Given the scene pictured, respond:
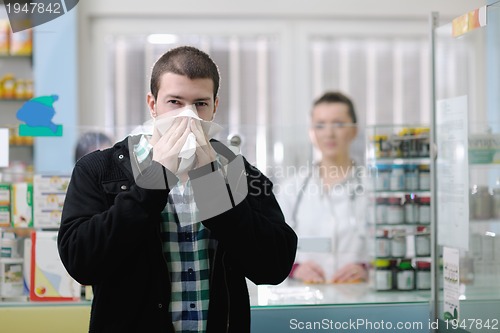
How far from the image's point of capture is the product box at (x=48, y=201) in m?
2.42

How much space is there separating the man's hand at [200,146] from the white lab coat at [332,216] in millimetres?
1083

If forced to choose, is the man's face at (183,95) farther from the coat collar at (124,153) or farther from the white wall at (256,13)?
the white wall at (256,13)

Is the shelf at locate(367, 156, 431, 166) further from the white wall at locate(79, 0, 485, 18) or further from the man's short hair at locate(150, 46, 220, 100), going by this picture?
the white wall at locate(79, 0, 485, 18)

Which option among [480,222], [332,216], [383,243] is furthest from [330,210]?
[480,222]

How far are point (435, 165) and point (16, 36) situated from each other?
3333 mm

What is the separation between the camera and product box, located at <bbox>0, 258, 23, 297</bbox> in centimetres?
240

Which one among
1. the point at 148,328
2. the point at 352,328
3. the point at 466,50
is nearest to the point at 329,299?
the point at 352,328

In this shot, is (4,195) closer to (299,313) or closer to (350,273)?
(299,313)

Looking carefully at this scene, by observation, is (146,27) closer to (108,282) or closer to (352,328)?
(352,328)

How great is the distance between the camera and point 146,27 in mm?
5047

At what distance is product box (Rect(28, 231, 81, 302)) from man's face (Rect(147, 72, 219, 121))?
99 cm

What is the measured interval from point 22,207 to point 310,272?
1076 mm

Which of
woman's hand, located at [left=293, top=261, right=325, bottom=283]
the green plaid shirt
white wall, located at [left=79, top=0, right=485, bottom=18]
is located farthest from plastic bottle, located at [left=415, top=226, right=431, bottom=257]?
white wall, located at [left=79, top=0, right=485, bottom=18]

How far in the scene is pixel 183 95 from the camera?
1590mm
